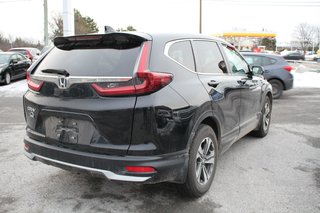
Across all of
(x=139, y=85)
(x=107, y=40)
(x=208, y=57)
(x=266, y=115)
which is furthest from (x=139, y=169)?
(x=266, y=115)

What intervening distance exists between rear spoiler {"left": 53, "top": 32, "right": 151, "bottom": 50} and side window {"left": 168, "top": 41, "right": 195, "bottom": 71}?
308 millimetres

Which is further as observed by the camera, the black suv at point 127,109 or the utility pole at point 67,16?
the utility pole at point 67,16

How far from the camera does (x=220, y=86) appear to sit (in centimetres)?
389

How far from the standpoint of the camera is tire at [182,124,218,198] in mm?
3279

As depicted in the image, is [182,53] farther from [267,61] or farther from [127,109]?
[267,61]

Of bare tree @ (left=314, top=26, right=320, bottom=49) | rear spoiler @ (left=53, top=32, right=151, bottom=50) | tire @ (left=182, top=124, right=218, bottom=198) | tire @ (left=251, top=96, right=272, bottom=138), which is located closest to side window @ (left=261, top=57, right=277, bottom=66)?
tire @ (left=251, top=96, right=272, bottom=138)

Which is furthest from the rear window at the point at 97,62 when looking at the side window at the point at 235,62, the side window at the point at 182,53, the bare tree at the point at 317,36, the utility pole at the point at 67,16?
the bare tree at the point at 317,36

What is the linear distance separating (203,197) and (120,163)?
123cm

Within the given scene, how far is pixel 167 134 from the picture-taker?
292 centimetres

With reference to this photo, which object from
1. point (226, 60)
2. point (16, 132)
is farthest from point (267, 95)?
point (16, 132)

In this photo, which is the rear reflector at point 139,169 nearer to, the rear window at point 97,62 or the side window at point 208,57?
the rear window at point 97,62

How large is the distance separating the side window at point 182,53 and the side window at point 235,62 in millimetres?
1122

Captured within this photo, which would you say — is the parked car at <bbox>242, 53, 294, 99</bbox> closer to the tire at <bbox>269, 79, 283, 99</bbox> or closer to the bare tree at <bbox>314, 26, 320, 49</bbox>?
the tire at <bbox>269, 79, 283, 99</bbox>

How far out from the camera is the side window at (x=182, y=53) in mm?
3285
